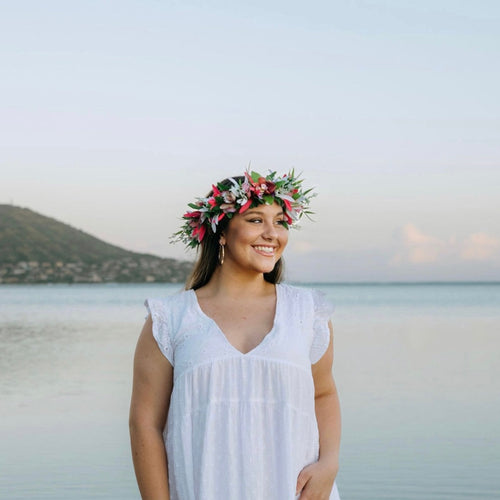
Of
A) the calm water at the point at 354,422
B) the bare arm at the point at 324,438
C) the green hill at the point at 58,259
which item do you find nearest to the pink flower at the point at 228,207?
the bare arm at the point at 324,438

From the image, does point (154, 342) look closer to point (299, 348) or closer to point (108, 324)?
point (299, 348)

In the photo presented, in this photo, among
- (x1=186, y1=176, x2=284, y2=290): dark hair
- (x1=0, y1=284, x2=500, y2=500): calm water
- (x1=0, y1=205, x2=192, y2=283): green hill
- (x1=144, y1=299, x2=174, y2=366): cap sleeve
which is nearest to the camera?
(x1=144, y1=299, x2=174, y2=366): cap sleeve

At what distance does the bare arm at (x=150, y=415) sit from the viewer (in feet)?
10.8

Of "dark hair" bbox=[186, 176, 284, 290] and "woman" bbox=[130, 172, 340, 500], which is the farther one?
"dark hair" bbox=[186, 176, 284, 290]

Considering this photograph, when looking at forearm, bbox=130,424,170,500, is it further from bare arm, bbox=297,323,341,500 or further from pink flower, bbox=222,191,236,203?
pink flower, bbox=222,191,236,203

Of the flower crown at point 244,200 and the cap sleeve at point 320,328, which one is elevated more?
the flower crown at point 244,200

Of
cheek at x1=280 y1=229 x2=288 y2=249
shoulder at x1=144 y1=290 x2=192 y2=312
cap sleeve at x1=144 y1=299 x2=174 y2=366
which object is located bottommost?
cap sleeve at x1=144 y1=299 x2=174 y2=366

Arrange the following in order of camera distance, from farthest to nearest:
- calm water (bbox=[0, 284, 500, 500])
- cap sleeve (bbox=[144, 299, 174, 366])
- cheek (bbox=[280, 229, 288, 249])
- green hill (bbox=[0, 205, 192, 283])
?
green hill (bbox=[0, 205, 192, 283])
calm water (bbox=[0, 284, 500, 500])
cheek (bbox=[280, 229, 288, 249])
cap sleeve (bbox=[144, 299, 174, 366])

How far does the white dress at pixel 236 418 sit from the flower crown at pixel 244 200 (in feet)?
1.43

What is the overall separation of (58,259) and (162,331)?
122992mm

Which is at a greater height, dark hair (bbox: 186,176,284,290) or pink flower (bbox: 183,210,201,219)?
pink flower (bbox: 183,210,201,219)

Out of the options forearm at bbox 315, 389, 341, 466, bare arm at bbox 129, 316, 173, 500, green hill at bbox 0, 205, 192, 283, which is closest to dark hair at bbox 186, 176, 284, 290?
bare arm at bbox 129, 316, 173, 500

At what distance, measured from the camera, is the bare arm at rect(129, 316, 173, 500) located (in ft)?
10.8

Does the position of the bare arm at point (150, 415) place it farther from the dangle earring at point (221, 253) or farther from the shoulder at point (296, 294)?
the shoulder at point (296, 294)
